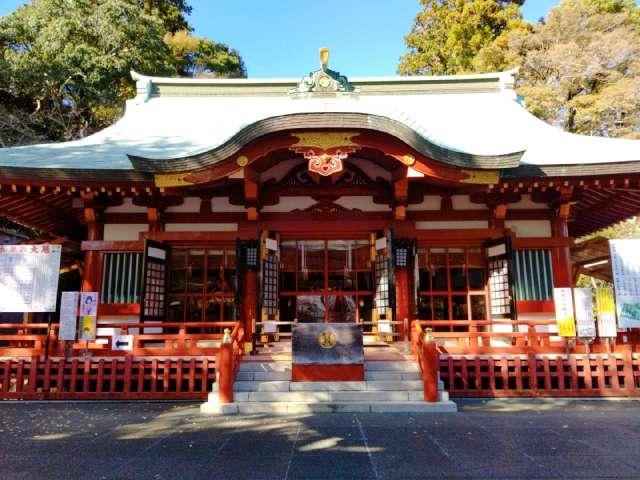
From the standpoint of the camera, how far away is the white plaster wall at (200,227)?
9.41m

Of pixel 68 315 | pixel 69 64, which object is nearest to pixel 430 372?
pixel 68 315

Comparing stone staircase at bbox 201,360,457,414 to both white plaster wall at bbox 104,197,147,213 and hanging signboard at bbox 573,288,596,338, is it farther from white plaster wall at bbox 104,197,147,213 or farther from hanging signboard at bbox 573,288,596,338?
white plaster wall at bbox 104,197,147,213

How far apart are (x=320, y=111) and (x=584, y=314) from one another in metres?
5.47

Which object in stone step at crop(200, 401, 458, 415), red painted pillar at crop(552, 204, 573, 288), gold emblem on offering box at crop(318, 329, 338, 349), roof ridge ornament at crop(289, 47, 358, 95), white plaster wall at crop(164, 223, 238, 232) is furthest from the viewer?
roof ridge ornament at crop(289, 47, 358, 95)

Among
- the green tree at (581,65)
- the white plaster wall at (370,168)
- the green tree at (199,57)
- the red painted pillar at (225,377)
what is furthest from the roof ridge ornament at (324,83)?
the green tree at (199,57)

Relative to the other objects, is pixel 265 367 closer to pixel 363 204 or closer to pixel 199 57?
pixel 363 204

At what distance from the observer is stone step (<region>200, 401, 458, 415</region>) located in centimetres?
626

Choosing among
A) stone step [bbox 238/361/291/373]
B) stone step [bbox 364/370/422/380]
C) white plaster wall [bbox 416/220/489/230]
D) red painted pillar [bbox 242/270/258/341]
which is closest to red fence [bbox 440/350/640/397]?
stone step [bbox 364/370/422/380]

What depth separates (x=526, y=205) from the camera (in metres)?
9.38

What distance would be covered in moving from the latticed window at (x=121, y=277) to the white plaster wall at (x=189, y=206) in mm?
1203

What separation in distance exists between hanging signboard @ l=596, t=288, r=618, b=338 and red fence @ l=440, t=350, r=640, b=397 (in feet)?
1.54

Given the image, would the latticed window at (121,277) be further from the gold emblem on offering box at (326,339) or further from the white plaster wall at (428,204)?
→ the white plaster wall at (428,204)

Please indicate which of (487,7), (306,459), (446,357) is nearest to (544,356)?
(446,357)

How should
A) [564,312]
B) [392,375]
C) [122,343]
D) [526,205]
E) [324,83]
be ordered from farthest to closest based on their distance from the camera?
1. [324,83]
2. [526,205]
3. [122,343]
4. [564,312]
5. [392,375]
